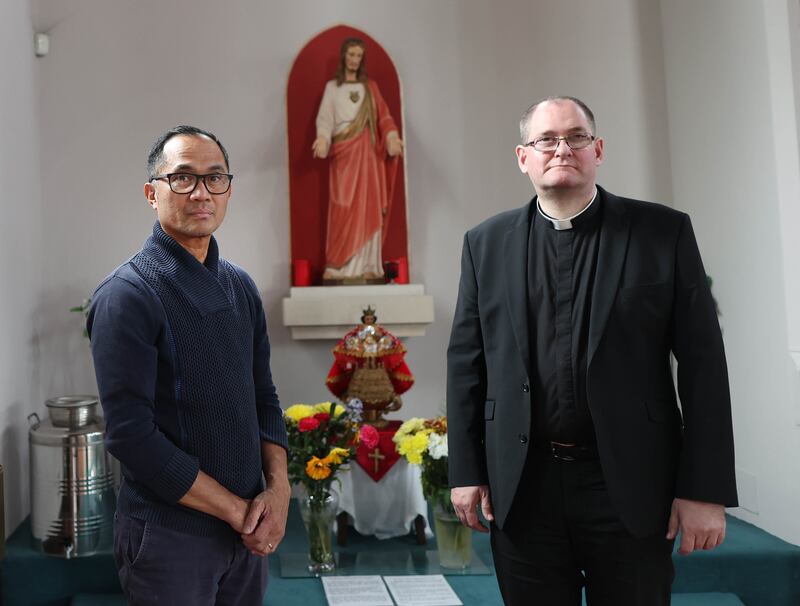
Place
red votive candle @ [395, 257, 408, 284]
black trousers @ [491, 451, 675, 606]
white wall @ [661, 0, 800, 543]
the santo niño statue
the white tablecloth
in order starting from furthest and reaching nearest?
red votive candle @ [395, 257, 408, 284] → the santo niño statue → the white tablecloth → white wall @ [661, 0, 800, 543] → black trousers @ [491, 451, 675, 606]

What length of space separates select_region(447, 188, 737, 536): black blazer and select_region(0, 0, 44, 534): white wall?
2820mm

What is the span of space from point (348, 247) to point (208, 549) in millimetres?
3241

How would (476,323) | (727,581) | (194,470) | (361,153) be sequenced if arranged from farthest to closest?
(361,153) → (727,581) → (476,323) → (194,470)

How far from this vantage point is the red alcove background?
4820mm

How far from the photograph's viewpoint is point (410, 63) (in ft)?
16.4

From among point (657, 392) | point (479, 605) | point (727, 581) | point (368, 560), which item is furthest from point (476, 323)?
point (727, 581)

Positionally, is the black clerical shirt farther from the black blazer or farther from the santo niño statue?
the santo niño statue

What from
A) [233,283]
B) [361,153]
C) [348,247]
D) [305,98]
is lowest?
[233,283]

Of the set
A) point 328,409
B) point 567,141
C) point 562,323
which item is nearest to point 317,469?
point 328,409

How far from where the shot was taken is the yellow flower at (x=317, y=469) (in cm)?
329

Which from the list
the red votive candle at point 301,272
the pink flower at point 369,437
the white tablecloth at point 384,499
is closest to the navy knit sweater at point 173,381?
the pink flower at point 369,437

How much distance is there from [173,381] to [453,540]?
7.02 feet

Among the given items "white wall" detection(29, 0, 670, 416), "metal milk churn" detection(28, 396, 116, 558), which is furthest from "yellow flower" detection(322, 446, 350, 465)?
"white wall" detection(29, 0, 670, 416)

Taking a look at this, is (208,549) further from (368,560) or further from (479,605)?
(368,560)
